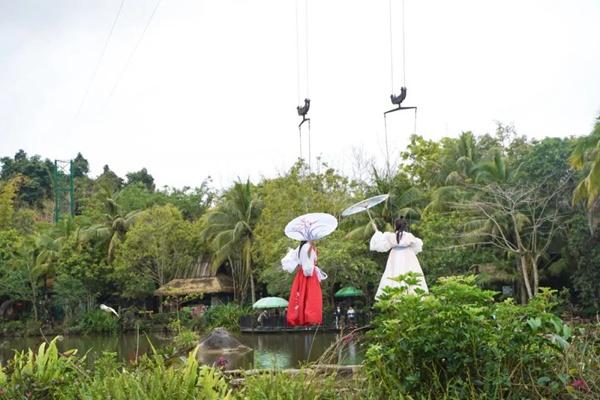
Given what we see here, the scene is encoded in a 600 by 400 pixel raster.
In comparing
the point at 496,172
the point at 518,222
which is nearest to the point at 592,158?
the point at 518,222

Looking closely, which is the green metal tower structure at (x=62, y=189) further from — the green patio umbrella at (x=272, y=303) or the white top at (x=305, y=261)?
the white top at (x=305, y=261)

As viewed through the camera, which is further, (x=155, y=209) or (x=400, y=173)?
(x=155, y=209)

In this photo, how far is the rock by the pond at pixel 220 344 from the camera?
49.8 ft

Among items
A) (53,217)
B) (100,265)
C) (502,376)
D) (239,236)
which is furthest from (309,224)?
(53,217)

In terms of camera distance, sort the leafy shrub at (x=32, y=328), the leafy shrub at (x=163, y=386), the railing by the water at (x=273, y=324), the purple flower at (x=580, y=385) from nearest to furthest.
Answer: the purple flower at (x=580, y=385), the leafy shrub at (x=163, y=386), the railing by the water at (x=273, y=324), the leafy shrub at (x=32, y=328)

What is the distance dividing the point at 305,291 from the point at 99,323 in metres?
22.6

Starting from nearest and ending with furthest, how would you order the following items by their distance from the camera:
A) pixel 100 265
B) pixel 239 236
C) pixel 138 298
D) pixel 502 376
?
pixel 502 376 < pixel 239 236 < pixel 100 265 < pixel 138 298

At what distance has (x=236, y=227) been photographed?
26750mm

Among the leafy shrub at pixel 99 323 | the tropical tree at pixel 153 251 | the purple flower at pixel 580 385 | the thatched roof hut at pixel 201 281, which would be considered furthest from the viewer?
the thatched roof hut at pixel 201 281

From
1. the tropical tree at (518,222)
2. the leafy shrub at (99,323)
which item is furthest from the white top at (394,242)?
the leafy shrub at (99,323)

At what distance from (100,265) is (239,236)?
653cm

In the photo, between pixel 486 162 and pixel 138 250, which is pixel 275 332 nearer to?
pixel 138 250

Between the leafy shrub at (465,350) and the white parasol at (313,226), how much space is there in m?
2.93

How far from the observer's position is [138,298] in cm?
3098
